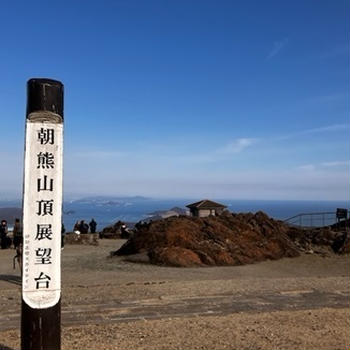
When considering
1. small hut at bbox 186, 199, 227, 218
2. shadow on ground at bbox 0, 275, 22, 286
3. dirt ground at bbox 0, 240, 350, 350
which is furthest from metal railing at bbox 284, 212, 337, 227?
shadow on ground at bbox 0, 275, 22, 286

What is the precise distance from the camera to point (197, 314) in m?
7.20

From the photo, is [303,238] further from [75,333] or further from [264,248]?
[75,333]

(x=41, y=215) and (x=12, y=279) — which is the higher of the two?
(x=41, y=215)

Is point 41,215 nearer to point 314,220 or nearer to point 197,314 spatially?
point 197,314

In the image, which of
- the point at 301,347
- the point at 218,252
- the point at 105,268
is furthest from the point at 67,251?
the point at 301,347

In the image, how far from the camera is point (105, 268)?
15.0 m

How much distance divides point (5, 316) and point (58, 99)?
404 centimetres

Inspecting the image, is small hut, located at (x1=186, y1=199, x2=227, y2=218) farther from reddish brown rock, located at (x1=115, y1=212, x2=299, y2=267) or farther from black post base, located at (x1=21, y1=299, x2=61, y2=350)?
black post base, located at (x1=21, y1=299, x2=61, y2=350)

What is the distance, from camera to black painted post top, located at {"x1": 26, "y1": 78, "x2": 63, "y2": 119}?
4.50 meters

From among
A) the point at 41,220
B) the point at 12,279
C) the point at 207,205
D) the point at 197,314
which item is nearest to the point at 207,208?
the point at 207,205

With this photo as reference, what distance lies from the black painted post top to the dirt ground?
2.81 m

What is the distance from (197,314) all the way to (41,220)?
11.9 ft

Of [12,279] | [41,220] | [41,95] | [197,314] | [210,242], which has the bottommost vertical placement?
[12,279]

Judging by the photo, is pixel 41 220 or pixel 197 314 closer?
pixel 41 220
